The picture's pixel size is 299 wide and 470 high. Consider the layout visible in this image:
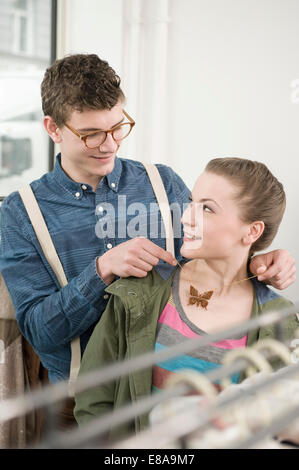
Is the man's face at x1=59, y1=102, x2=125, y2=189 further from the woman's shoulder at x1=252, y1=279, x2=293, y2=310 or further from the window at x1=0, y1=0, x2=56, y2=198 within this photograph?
the window at x1=0, y1=0, x2=56, y2=198

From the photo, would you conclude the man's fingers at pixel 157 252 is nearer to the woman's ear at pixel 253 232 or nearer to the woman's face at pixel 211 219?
the woman's face at pixel 211 219

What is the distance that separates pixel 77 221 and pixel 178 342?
1.51ft

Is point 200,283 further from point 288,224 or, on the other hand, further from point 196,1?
point 196,1

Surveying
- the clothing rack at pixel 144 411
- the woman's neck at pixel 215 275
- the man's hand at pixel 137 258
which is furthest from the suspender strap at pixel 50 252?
the clothing rack at pixel 144 411

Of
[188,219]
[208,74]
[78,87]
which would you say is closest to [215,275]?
[188,219]

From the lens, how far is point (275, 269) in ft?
4.08

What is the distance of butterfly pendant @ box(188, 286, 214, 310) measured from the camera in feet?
3.97

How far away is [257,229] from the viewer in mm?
1269

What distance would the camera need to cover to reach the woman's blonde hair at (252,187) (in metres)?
1.23

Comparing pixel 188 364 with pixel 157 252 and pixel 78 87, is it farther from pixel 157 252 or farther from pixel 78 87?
pixel 78 87

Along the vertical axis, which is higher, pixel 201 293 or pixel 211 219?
pixel 211 219

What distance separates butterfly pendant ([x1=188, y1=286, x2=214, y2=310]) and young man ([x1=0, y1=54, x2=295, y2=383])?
0.26 ft

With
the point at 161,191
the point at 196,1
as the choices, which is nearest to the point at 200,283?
the point at 161,191

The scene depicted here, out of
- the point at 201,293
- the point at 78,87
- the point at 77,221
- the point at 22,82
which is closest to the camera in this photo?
the point at 201,293
